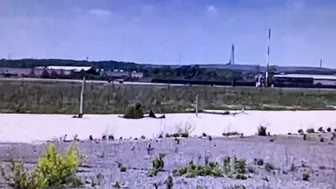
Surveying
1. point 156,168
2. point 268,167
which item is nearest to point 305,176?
point 268,167

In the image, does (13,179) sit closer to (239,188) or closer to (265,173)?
(239,188)

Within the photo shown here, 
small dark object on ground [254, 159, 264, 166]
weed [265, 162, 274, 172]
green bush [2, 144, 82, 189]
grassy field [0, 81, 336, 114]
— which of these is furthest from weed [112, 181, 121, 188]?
grassy field [0, 81, 336, 114]

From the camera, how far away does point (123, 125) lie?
1373 inches

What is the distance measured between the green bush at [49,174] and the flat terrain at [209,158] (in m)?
0.62

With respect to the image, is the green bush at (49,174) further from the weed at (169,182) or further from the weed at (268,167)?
the weed at (268,167)

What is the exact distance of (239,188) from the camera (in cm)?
1445

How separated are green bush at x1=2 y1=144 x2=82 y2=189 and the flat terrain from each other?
0.62 m

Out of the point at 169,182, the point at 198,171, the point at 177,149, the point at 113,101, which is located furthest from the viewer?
the point at 113,101

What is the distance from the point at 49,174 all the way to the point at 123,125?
2077 centimetres

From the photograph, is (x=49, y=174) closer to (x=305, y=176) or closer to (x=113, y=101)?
(x=305, y=176)

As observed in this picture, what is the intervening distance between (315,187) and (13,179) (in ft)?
19.9

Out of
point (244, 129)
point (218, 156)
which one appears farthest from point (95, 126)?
point (218, 156)

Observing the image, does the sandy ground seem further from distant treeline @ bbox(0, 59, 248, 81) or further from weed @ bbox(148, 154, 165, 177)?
distant treeline @ bbox(0, 59, 248, 81)

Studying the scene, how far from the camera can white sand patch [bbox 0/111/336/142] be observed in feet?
95.2
